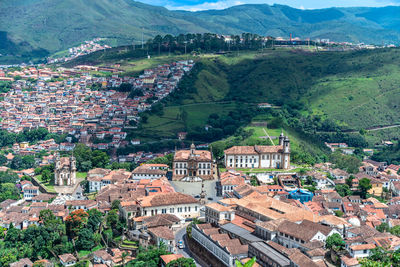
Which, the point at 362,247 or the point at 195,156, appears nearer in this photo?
the point at 362,247

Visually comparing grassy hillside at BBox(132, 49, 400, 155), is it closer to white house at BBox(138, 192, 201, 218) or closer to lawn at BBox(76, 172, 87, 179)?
lawn at BBox(76, 172, 87, 179)

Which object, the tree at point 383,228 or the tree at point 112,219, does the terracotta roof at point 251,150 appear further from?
the tree at point 383,228

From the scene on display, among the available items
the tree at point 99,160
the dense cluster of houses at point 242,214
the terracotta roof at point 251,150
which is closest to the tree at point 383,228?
the dense cluster of houses at point 242,214

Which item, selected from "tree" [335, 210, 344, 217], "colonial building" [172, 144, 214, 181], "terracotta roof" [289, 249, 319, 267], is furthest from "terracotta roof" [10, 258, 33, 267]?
"tree" [335, 210, 344, 217]

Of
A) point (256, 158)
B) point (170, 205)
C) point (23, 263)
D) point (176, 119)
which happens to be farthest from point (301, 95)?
point (23, 263)

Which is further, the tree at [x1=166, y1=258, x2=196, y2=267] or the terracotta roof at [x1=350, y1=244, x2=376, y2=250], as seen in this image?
the tree at [x1=166, y1=258, x2=196, y2=267]

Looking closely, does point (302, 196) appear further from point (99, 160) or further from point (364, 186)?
point (99, 160)
